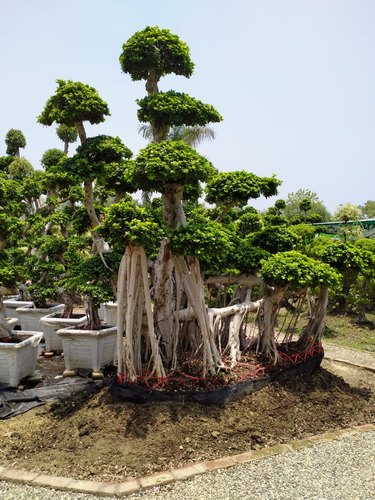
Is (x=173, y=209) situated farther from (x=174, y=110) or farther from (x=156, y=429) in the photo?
(x=156, y=429)

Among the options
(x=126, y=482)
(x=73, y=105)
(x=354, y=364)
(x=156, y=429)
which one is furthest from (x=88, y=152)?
(x=354, y=364)

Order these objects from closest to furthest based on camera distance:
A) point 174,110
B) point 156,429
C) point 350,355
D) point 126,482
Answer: point 126,482
point 156,429
point 174,110
point 350,355

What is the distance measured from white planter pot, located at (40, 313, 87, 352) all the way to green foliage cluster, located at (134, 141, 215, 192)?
3.97 meters

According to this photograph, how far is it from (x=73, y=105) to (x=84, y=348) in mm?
3908

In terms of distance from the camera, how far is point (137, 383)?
17.0 feet

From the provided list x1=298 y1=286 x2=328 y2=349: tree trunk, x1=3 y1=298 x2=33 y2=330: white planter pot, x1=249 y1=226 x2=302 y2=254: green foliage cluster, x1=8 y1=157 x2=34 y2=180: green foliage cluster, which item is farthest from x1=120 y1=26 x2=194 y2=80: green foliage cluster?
x1=8 y1=157 x2=34 y2=180: green foliage cluster

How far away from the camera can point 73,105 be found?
557 cm

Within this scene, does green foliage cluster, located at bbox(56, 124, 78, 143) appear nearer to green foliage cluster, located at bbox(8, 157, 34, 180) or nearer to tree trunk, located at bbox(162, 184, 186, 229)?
green foliage cluster, located at bbox(8, 157, 34, 180)

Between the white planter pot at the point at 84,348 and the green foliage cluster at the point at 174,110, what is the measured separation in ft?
11.9

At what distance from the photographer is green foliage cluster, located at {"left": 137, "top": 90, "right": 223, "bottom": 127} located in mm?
5441

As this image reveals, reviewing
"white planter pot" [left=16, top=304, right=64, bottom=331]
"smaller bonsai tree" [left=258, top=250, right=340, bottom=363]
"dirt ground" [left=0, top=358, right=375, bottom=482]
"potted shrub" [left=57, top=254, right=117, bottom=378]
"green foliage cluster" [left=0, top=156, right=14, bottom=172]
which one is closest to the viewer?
"dirt ground" [left=0, top=358, right=375, bottom=482]

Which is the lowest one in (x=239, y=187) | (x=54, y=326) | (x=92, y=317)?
(x=54, y=326)

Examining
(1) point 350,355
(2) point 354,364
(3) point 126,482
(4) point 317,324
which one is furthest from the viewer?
(1) point 350,355

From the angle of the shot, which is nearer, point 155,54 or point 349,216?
point 155,54
